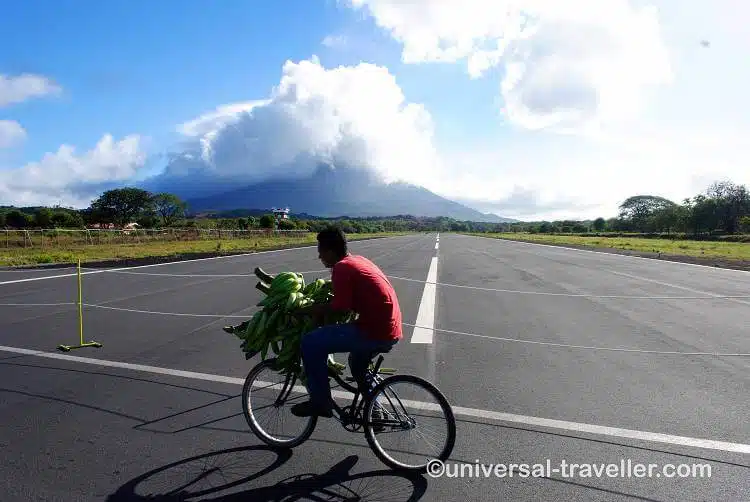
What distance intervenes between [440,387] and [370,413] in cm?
202

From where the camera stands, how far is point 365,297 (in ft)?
12.8

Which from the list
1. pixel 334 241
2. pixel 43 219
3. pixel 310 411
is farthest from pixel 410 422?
pixel 43 219

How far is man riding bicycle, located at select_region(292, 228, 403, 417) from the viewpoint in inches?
153

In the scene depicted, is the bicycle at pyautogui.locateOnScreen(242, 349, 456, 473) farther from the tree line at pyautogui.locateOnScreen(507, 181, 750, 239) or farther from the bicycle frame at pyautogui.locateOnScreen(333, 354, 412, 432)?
the tree line at pyautogui.locateOnScreen(507, 181, 750, 239)

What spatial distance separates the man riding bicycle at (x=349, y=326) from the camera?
390 centimetres

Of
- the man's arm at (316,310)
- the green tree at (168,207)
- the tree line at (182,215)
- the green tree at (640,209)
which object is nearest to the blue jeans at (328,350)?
the man's arm at (316,310)

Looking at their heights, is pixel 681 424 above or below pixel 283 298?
below

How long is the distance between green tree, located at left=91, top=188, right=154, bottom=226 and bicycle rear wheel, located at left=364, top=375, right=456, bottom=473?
110230mm

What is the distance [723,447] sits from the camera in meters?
4.25

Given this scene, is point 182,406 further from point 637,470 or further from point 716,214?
point 716,214

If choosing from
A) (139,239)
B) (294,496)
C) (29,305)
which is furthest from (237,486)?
(139,239)

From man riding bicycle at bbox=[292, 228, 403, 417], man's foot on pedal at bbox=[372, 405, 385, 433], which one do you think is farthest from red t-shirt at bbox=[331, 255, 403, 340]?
man's foot on pedal at bbox=[372, 405, 385, 433]

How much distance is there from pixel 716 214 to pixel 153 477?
4465 inches

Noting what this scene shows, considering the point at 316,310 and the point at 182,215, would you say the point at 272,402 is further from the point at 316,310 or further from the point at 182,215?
the point at 182,215
